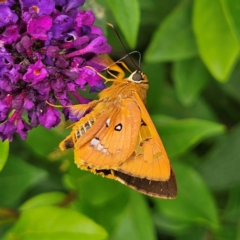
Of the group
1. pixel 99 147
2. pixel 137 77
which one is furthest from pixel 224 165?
pixel 99 147

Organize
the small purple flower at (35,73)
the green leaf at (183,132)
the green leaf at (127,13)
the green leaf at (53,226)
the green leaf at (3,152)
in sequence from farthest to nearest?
the green leaf at (183,132) → the green leaf at (53,226) → the green leaf at (127,13) → the green leaf at (3,152) → the small purple flower at (35,73)

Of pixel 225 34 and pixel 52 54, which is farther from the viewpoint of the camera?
pixel 225 34

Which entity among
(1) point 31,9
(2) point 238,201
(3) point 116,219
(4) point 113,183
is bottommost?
(2) point 238,201

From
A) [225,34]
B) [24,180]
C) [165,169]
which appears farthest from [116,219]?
[225,34]

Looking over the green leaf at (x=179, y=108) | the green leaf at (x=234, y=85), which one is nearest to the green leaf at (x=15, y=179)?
the green leaf at (x=179, y=108)

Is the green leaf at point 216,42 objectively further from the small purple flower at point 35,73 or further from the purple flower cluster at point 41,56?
the small purple flower at point 35,73

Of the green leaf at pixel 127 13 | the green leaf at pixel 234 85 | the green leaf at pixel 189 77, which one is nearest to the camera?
the green leaf at pixel 127 13

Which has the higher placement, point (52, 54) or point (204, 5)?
point (52, 54)

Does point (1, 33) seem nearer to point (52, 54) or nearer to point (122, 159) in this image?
point (52, 54)
